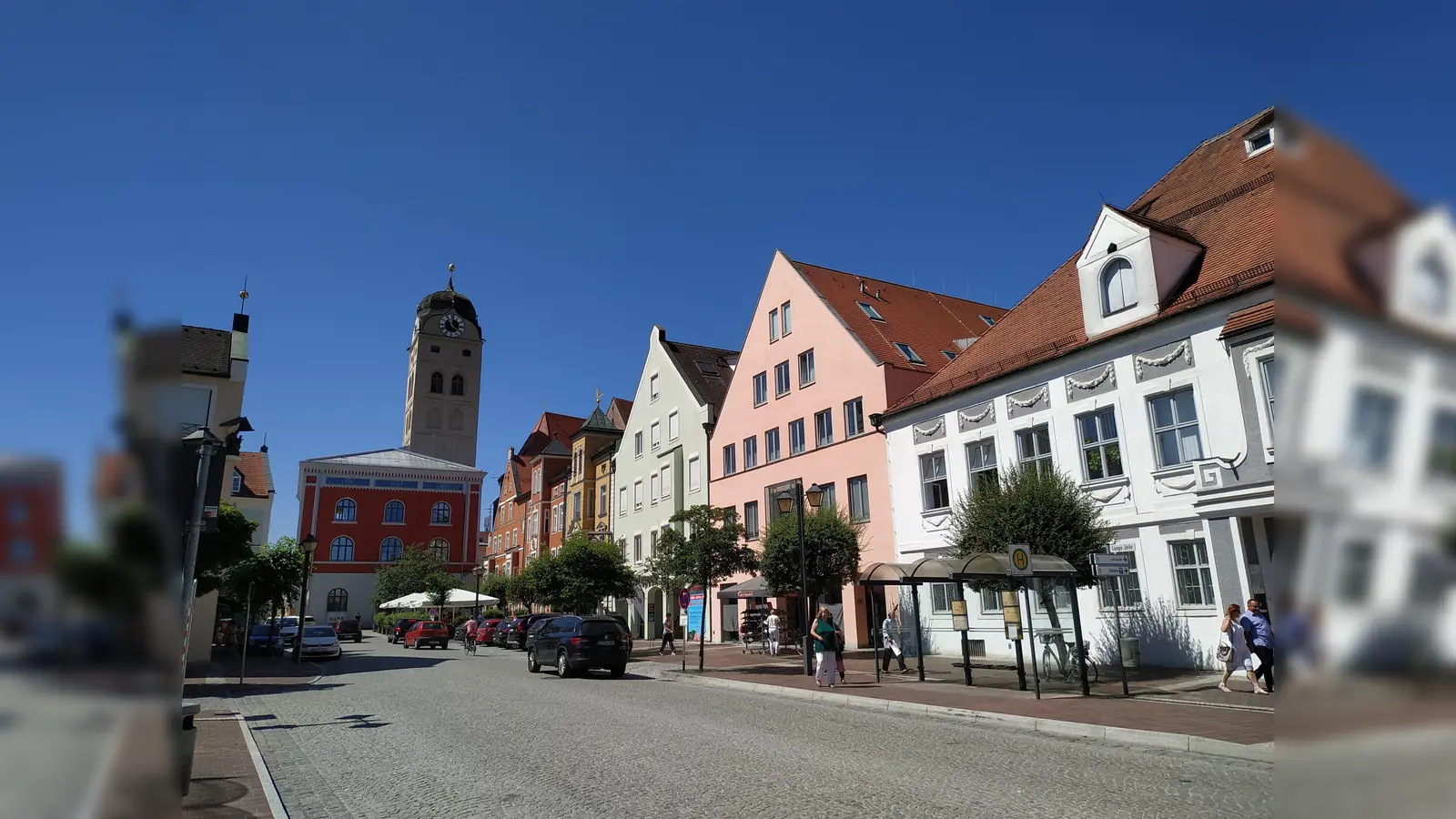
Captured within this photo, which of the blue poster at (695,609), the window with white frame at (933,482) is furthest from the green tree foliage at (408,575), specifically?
the window with white frame at (933,482)

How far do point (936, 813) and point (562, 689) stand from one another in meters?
13.8

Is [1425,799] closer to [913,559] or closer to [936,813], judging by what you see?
[936,813]

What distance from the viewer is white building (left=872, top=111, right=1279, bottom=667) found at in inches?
690

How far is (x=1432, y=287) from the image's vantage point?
1128 mm

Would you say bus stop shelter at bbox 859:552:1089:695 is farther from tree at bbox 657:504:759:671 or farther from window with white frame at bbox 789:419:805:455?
window with white frame at bbox 789:419:805:455

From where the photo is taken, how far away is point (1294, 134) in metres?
1.36

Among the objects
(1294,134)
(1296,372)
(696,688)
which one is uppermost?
(1294,134)

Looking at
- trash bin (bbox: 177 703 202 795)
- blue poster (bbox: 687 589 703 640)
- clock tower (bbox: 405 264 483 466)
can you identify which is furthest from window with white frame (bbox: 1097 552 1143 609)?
clock tower (bbox: 405 264 483 466)

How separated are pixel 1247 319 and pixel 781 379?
67.7 feet

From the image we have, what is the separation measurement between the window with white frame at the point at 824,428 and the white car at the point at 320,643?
2159cm

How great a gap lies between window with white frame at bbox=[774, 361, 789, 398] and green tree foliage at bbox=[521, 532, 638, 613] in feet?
37.6

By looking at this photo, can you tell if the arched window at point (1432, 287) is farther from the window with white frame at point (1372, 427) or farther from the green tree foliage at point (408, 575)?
the green tree foliage at point (408, 575)

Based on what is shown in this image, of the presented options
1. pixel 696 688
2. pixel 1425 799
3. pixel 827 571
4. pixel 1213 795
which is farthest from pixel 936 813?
pixel 827 571

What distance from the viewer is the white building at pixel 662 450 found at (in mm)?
43562
